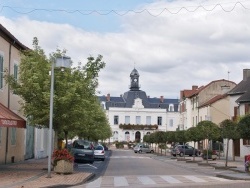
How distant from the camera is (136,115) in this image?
118 m

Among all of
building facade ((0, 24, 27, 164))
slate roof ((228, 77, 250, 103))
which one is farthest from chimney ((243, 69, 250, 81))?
building facade ((0, 24, 27, 164))

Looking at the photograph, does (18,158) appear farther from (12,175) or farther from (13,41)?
(12,175)

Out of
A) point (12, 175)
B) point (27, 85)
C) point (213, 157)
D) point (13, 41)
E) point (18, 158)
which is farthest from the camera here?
point (213, 157)

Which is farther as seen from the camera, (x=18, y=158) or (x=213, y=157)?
(x=213, y=157)

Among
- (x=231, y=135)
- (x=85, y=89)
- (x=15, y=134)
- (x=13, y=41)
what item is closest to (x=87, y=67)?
(x=85, y=89)

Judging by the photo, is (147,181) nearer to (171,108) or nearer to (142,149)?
(142,149)

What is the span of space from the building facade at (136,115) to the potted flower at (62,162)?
3548 inches

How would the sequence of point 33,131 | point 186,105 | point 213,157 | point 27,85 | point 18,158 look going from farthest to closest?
1. point 186,105
2. point 213,157
3. point 33,131
4. point 18,158
5. point 27,85

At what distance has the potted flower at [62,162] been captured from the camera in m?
23.3

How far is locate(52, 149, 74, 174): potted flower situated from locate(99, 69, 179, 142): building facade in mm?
90115

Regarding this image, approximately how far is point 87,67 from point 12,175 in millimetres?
7373

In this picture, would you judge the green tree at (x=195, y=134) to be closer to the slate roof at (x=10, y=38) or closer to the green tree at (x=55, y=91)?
the slate roof at (x=10, y=38)

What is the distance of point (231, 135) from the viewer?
34219mm

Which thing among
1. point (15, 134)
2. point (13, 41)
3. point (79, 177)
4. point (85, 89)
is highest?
point (13, 41)
